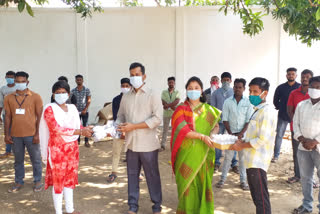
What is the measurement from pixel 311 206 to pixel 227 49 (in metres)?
6.70

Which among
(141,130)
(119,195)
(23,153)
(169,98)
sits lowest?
(119,195)

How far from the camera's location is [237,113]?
4914 mm

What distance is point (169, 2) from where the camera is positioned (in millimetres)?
11023

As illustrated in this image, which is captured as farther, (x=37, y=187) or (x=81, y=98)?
(x=81, y=98)

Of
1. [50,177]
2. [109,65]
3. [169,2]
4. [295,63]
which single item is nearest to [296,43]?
[295,63]

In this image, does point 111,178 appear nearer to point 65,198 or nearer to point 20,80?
point 65,198

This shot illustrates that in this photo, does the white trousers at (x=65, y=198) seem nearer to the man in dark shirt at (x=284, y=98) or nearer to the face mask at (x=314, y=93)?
the face mask at (x=314, y=93)

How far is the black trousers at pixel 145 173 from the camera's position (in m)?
3.83

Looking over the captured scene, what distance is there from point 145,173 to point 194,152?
76cm

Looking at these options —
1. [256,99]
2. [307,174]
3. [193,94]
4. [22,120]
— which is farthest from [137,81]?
[307,174]

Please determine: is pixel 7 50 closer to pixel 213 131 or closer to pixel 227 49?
pixel 227 49

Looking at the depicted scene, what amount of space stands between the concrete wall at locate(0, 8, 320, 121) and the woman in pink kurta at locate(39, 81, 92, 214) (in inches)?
253

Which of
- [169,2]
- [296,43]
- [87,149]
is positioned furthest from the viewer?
[169,2]

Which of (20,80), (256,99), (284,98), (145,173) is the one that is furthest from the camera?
(284,98)
